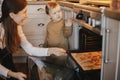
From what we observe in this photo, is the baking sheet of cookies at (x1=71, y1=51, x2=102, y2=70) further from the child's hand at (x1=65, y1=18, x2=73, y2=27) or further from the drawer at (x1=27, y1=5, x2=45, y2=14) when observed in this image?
the drawer at (x1=27, y1=5, x2=45, y2=14)

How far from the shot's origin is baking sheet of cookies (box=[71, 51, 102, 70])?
4.44ft

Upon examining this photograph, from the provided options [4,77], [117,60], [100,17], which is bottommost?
[4,77]

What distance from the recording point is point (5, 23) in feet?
4.56

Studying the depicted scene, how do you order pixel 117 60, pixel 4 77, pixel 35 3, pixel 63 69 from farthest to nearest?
pixel 35 3 → pixel 63 69 → pixel 4 77 → pixel 117 60

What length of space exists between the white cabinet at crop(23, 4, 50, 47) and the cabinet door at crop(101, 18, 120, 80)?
1786 mm

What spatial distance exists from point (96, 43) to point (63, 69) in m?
0.33

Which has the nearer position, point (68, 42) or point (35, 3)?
point (68, 42)

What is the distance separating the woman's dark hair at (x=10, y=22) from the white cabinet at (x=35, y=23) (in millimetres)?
1249

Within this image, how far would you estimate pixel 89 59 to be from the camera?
152cm

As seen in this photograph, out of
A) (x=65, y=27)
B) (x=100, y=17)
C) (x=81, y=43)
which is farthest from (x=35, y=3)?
(x=100, y=17)

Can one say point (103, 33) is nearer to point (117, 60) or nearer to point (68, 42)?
point (117, 60)

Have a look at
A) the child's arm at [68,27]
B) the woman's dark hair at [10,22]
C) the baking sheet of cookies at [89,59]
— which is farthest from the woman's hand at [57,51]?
the child's arm at [68,27]

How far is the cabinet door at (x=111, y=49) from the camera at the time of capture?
900 mm

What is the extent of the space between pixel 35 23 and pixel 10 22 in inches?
53.2
